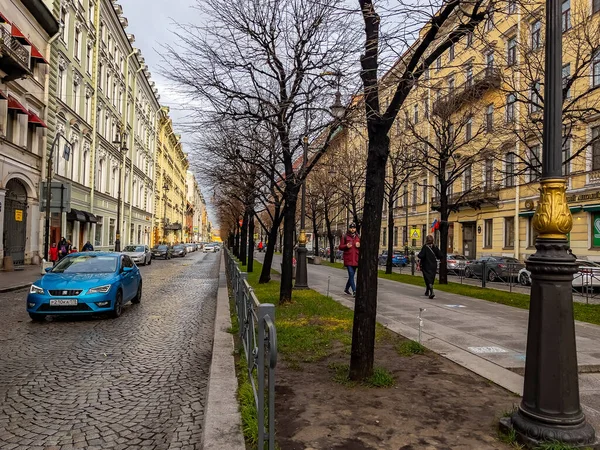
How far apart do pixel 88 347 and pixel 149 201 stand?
5397cm

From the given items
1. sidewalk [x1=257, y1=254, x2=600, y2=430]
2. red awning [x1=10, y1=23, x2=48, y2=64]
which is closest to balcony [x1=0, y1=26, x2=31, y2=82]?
red awning [x1=10, y1=23, x2=48, y2=64]

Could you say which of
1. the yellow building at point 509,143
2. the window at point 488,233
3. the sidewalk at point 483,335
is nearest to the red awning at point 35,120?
the yellow building at point 509,143

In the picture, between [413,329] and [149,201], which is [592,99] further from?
[149,201]

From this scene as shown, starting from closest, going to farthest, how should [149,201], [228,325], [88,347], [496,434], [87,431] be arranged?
[496,434], [87,431], [88,347], [228,325], [149,201]

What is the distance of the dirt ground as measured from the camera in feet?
11.6

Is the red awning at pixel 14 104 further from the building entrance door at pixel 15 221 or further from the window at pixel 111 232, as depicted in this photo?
the window at pixel 111 232

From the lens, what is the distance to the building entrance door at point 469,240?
36.4m

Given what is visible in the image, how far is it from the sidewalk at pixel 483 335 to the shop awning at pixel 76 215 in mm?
22457

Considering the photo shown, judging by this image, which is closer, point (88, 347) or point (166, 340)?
point (88, 347)

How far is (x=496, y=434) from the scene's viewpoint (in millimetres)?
3658

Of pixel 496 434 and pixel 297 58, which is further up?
pixel 297 58

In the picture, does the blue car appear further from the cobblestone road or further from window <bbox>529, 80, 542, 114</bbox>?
window <bbox>529, 80, 542, 114</bbox>

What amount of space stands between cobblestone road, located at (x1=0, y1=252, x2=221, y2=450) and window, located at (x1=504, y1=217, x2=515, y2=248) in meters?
26.5

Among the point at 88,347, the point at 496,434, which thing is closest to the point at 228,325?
the point at 88,347
